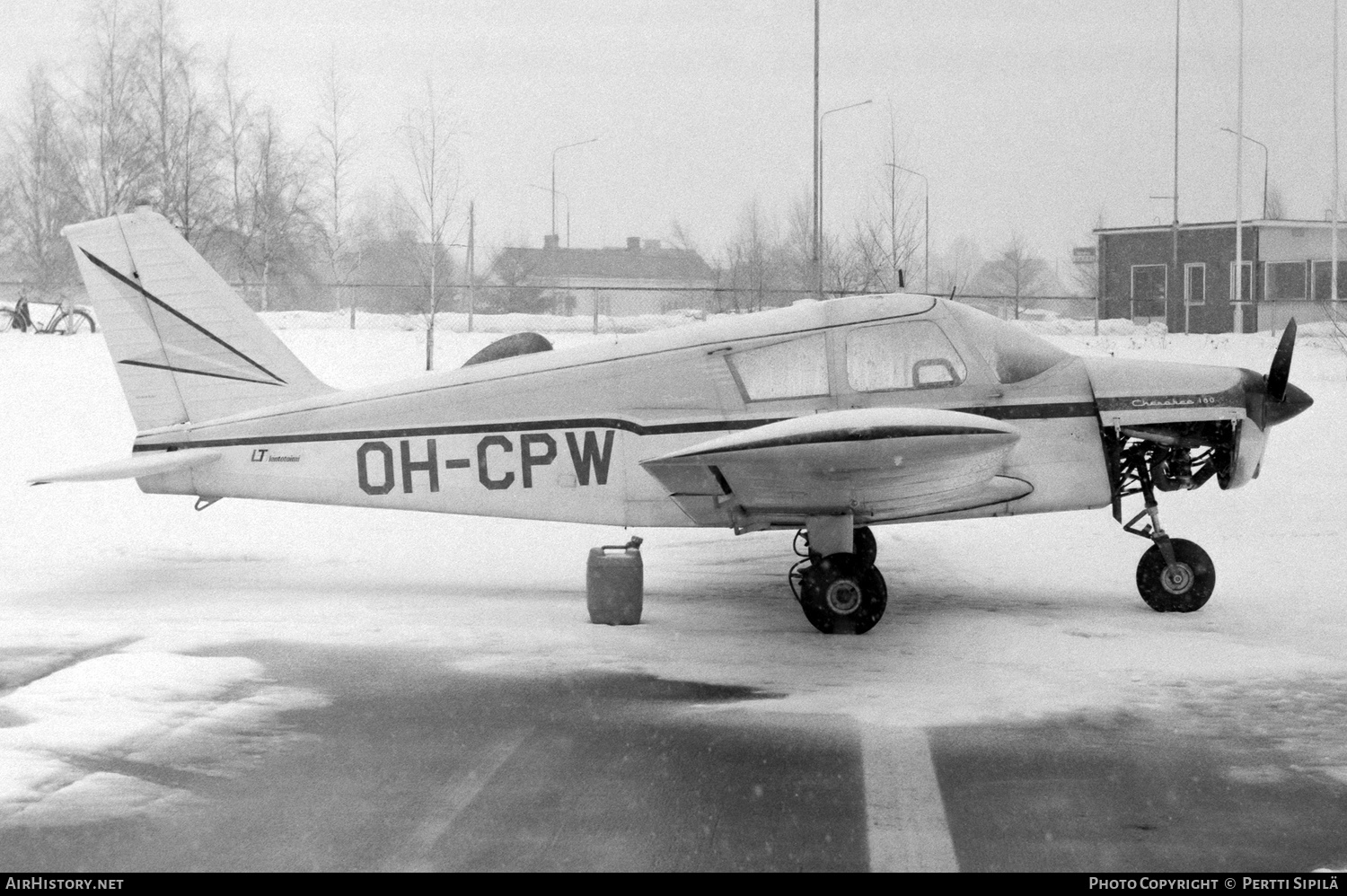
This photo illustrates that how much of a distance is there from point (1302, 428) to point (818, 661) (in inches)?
423

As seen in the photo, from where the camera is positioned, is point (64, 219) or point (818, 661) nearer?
point (818, 661)

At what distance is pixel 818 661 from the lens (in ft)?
25.3

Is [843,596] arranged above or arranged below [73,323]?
below

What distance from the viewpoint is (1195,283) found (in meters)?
35.5

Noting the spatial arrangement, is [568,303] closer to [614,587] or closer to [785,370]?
[785,370]

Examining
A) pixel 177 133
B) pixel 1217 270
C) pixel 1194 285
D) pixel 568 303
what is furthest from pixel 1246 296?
pixel 177 133

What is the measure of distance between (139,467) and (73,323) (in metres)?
18.7

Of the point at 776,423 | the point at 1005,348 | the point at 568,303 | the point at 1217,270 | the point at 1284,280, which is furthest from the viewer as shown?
the point at 1284,280

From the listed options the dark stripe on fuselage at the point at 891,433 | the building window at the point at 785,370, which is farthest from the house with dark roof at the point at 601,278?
the dark stripe on fuselage at the point at 891,433

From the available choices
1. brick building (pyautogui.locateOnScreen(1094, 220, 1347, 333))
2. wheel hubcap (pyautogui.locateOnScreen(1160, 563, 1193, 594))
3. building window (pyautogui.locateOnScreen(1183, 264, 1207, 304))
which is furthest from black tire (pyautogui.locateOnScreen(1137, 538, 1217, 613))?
building window (pyautogui.locateOnScreen(1183, 264, 1207, 304))

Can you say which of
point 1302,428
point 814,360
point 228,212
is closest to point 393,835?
point 814,360

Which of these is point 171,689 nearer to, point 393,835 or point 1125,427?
point 393,835

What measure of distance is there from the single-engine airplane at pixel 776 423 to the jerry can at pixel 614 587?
46 centimetres

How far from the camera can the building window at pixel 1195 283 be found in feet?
115
